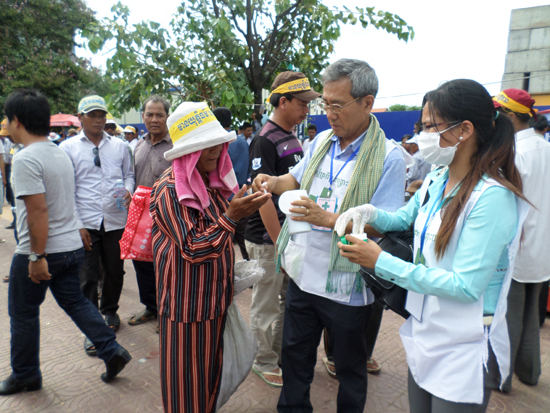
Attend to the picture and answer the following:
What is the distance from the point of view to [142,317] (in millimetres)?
3855

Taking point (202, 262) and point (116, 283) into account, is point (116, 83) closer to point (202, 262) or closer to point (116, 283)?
point (116, 283)

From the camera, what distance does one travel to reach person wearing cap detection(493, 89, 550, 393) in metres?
2.64

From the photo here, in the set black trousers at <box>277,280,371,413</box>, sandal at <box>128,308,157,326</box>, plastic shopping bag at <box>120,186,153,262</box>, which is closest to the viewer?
black trousers at <box>277,280,371,413</box>

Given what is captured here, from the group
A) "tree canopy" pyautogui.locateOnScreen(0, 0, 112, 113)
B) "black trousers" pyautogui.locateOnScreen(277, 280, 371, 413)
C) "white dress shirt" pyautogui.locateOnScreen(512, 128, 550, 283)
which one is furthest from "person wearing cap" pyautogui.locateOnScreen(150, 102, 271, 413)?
"tree canopy" pyautogui.locateOnScreen(0, 0, 112, 113)

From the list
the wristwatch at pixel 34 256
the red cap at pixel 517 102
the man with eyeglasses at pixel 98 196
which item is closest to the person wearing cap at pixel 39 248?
the wristwatch at pixel 34 256

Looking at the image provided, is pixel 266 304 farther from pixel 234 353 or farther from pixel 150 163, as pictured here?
pixel 150 163

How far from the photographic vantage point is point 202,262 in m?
1.96

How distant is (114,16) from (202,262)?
574 cm

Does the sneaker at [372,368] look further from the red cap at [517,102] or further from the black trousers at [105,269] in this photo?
the black trousers at [105,269]

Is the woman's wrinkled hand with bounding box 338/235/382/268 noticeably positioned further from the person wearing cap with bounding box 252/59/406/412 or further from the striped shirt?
the striped shirt

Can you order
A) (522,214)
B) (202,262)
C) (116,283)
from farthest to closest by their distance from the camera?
1. (116,283)
2. (202,262)
3. (522,214)

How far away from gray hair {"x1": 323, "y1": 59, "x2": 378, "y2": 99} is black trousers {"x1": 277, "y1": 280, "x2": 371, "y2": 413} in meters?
1.13

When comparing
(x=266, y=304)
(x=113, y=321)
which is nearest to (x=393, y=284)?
(x=266, y=304)

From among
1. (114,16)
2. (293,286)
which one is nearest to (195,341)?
(293,286)
